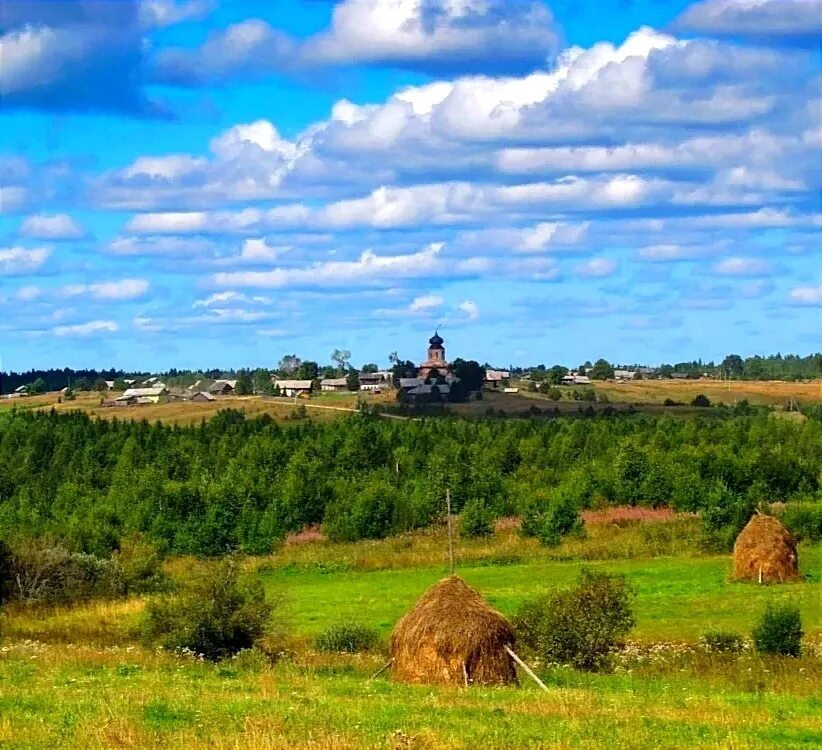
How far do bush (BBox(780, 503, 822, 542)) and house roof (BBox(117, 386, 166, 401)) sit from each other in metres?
113

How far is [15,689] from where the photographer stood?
20.0 m

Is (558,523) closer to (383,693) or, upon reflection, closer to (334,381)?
(383,693)

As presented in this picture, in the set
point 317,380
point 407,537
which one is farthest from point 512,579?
point 317,380

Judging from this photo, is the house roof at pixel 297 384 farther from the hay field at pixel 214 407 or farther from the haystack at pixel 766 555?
the haystack at pixel 766 555

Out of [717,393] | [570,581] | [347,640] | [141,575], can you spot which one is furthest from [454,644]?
[717,393]

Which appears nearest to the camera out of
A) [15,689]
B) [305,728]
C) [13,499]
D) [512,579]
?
[305,728]

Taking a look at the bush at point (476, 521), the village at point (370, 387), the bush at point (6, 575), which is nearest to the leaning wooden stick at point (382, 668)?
the bush at point (6, 575)

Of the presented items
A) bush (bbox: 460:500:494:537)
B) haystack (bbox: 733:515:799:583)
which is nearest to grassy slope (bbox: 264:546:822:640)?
haystack (bbox: 733:515:799:583)

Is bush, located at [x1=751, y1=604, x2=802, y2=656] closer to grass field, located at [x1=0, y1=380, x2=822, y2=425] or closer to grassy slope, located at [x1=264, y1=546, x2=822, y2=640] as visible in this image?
grassy slope, located at [x1=264, y1=546, x2=822, y2=640]

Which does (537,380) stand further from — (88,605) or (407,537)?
(88,605)

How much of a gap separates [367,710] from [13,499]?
6810cm

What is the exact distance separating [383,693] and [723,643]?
1205cm

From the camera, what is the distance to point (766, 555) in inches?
1791

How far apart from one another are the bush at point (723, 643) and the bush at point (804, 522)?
2995 centimetres
